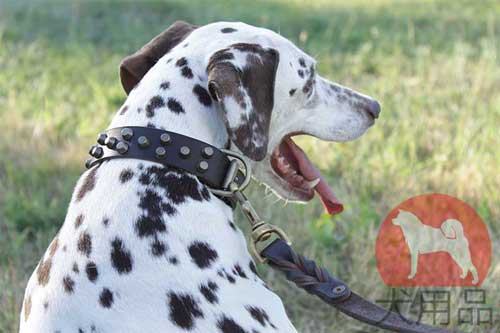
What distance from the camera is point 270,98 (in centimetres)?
268

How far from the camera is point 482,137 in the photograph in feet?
17.2

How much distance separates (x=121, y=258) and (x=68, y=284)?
17 centimetres

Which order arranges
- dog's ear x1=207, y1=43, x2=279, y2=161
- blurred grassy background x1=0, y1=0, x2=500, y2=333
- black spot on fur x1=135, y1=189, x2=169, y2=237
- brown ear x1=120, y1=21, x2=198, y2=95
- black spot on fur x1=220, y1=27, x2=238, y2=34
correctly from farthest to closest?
blurred grassy background x1=0, y1=0, x2=500, y2=333
brown ear x1=120, y1=21, x2=198, y2=95
black spot on fur x1=220, y1=27, x2=238, y2=34
dog's ear x1=207, y1=43, x2=279, y2=161
black spot on fur x1=135, y1=189, x2=169, y2=237

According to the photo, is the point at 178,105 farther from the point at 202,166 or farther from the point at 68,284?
the point at 68,284

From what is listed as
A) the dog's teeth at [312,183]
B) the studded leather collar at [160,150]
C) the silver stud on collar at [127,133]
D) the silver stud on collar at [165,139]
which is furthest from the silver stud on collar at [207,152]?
the dog's teeth at [312,183]

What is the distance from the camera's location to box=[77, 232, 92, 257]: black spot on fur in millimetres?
2408

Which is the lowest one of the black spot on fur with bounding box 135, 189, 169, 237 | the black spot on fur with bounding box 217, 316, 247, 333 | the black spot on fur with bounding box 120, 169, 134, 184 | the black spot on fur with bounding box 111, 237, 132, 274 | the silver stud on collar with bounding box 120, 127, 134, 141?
the black spot on fur with bounding box 217, 316, 247, 333

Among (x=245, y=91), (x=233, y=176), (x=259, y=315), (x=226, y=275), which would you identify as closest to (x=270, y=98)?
(x=245, y=91)

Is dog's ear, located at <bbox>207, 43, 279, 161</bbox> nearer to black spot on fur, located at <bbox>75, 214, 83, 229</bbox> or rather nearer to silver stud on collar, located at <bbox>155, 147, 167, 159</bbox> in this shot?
silver stud on collar, located at <bbox>155, 147, 167, 159</bbox>

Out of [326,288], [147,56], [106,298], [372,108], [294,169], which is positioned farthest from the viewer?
[372,108]

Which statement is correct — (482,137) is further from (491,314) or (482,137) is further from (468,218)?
(491,314)

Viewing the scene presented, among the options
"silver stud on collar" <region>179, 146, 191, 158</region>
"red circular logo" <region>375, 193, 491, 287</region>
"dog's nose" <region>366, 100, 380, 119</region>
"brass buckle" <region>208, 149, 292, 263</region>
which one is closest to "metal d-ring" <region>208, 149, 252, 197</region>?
"brass buckle" <region>208, 149, 292, 263</region>

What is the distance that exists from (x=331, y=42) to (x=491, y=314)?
5.10m

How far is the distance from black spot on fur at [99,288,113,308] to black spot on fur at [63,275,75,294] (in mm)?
95
